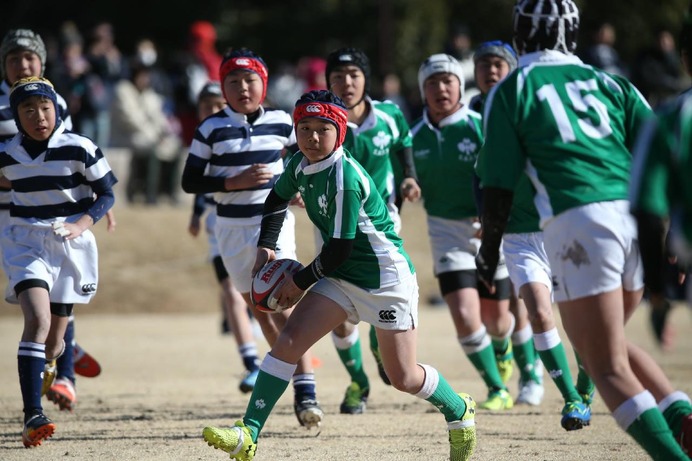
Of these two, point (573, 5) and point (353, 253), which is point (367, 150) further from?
point (573, 5)

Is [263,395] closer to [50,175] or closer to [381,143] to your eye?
[50,175]

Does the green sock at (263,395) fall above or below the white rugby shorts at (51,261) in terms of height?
below

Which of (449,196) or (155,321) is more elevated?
(449,196)

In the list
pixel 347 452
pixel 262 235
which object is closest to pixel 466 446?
pixel 347 452

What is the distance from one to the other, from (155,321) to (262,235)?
9.02 meters

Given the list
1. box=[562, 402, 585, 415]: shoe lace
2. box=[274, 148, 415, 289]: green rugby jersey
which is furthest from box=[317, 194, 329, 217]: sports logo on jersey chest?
box=[562, 402, 585, 415]: shoe lace

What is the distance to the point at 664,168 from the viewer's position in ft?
13.5

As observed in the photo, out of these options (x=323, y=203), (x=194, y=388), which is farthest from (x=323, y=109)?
(x=194, y=388)

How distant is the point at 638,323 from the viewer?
14.6 m

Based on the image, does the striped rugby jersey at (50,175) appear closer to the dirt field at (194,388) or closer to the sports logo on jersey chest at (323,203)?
the dirt field at (194,388)

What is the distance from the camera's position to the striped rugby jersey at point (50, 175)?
6.99 meters

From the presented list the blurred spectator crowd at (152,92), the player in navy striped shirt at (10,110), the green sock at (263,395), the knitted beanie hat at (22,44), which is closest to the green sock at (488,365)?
the green sock at (263,395)

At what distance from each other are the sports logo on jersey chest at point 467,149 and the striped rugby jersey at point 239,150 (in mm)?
1439

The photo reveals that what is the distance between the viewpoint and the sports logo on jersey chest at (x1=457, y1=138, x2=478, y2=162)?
831cm
